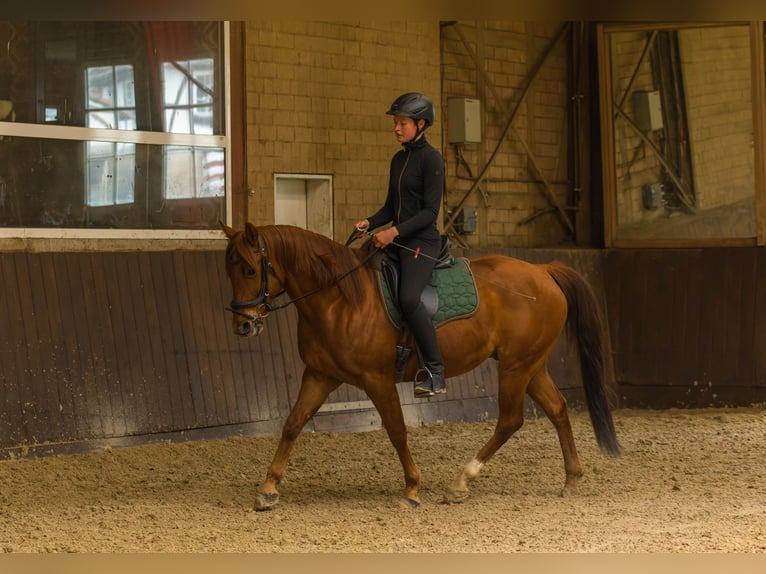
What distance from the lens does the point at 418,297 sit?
4.66m

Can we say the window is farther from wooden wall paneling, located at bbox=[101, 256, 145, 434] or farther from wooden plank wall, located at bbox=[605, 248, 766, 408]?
wooden plank wall, located at bbox=[605, 248, 766, 408]

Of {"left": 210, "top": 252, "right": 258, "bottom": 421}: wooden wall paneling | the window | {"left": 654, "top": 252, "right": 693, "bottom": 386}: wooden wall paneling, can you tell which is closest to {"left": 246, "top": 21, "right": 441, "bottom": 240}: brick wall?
{"left": 210, "top": 252, "right": 258, "bottom": 421}: wooden wall paneling

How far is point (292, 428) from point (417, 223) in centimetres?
112

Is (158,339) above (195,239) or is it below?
below

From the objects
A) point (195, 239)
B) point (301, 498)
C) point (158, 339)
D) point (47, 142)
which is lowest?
point (301, 498)

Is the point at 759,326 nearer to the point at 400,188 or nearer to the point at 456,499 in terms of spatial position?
the point at 456,499

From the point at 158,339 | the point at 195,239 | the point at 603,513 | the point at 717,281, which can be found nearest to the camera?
the point at 603,513

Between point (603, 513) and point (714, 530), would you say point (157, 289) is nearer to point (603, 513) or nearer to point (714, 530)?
point (603, 513)

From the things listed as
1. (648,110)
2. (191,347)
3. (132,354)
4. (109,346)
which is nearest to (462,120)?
(648,110)

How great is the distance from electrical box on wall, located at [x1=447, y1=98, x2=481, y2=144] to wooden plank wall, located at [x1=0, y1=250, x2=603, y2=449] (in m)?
2.76

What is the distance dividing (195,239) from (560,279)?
3.01m

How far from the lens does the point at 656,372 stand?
8.77 m

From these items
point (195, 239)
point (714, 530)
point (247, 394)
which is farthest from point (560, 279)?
point (195, 239)

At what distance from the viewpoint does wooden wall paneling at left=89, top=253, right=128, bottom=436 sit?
20.3 feet
